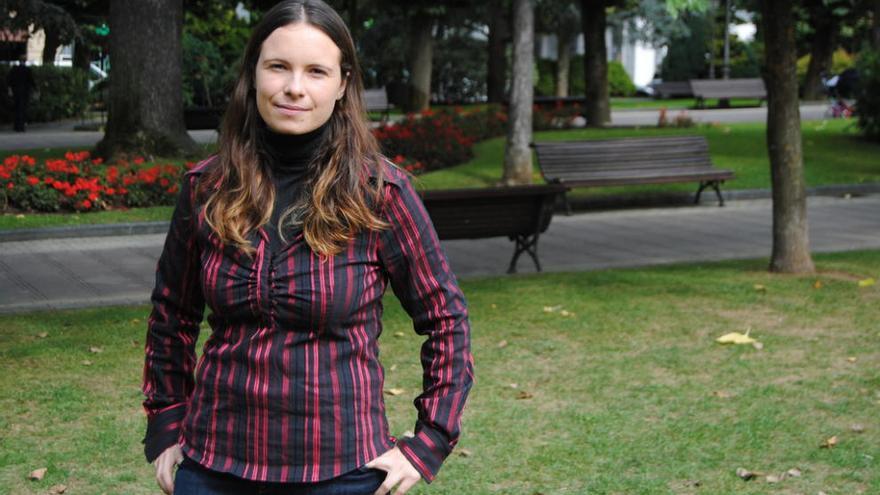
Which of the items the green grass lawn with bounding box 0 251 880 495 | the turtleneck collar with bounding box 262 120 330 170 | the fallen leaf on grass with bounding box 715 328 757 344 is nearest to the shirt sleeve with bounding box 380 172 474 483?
the turtleneck collar with bounding box 262 120 330 170

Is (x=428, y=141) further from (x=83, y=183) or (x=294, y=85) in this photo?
(x=294, y=85)

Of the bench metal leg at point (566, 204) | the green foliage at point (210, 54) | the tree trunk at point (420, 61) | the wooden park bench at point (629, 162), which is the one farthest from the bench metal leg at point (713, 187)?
the tree trunk at point (420, 61)

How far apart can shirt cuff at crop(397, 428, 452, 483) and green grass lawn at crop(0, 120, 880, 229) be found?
12056 mm

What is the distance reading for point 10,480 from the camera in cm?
571

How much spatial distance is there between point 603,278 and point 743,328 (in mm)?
2210

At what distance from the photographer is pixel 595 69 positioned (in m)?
27.7

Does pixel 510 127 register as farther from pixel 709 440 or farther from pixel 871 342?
pixel 709 440

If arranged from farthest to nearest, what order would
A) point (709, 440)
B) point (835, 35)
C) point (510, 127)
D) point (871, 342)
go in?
point (835, 35)
point (510, 127)
point (871, 342)
point (709, 440)

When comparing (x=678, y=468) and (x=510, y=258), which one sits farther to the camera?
(x=510, y=258)

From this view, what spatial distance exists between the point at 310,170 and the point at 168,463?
0.67 meters

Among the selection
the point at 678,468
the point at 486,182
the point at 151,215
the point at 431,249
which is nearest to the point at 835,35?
the point at 486,182

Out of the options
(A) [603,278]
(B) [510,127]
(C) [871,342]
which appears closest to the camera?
(C) [871,342]

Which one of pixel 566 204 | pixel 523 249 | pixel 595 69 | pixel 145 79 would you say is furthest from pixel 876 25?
pixel 523 249

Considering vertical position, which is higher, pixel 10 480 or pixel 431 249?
pixel 431 249
